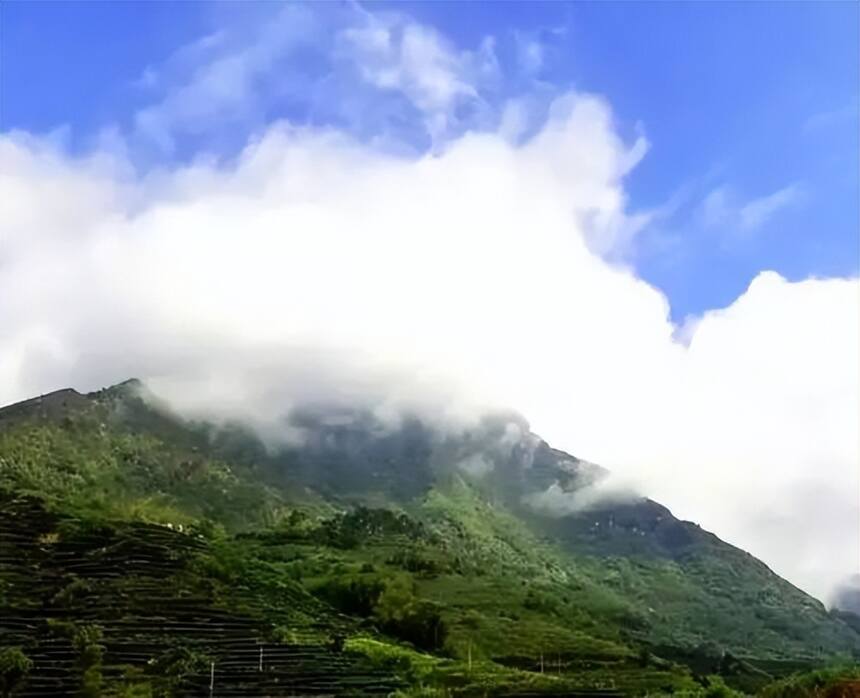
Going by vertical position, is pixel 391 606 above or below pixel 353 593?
below

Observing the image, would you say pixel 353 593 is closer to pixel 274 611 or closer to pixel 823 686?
pixel 274 611

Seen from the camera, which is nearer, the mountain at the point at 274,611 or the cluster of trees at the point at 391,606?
the mountain at the point at 274,611

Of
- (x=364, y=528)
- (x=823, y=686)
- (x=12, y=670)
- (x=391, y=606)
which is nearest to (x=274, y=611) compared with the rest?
(x=391, y=606)

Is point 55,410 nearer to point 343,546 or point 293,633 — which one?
point 343,546

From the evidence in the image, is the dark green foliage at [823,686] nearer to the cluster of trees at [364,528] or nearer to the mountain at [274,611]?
the mountain at [274,611]

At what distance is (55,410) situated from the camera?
180750mm

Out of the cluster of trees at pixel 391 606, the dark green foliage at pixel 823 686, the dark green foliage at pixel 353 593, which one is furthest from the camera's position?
the dark green foliage at pixel 353 593

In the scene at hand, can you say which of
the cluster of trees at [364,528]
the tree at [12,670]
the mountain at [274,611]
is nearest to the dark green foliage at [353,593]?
the mountain at [274,611]

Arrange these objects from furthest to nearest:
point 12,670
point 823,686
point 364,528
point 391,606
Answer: point 364,528, point 391,606, point 12,670, point 823,686

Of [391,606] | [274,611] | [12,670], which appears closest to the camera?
[12,670]

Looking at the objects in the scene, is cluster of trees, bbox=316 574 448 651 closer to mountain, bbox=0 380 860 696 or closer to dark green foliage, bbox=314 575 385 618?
dark green foliage, bbox=314 575 385 618

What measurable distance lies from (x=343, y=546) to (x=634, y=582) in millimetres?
80943

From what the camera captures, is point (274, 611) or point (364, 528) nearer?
point (274, 611)

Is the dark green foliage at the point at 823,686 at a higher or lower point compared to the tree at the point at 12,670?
higher
